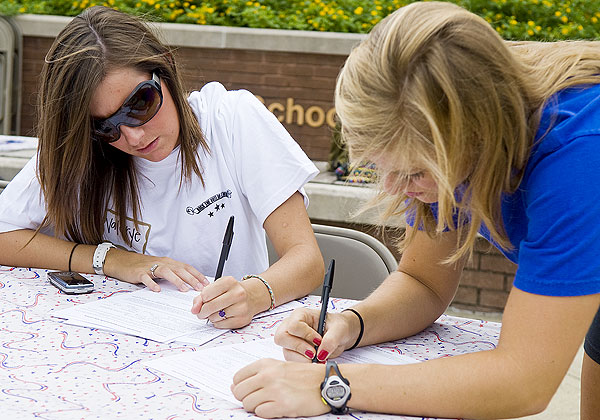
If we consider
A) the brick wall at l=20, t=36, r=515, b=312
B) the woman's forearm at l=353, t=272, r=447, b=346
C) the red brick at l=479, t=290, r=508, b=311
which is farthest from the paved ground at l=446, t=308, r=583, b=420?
the brick wall at l=20, t=36, r=515, b=312

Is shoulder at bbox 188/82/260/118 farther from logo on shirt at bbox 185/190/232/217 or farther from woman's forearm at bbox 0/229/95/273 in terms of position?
woman's forearm at bbox 0/229/95/273

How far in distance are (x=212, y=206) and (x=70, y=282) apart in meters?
0.49

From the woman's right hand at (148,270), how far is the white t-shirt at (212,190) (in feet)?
0.51

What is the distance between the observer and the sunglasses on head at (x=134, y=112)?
2.01 metres

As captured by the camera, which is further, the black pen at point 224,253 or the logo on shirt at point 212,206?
the logo on shirt at point 212,206

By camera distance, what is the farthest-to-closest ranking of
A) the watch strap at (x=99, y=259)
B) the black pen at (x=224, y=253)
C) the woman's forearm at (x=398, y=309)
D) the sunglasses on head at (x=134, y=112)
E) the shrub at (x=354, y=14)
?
1. the shrub at (x=354, y=14)
2. the watch strap at (x=99, y=259)
3. the sunglasses on head at (x=134, y=112)
4. the black pen at (x=224, y=253)
5. the woman's forearm at (x=398, y=309)

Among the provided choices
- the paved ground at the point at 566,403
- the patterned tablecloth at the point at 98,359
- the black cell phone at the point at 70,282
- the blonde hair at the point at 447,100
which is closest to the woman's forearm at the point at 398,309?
the patterned tablecloth at the point at 98,359

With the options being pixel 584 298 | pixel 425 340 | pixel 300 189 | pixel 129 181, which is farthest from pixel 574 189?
pixel 129 181

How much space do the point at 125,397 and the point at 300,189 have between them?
1014mm

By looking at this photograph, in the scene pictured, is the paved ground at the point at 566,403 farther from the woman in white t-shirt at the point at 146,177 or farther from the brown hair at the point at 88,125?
the brown hair at the point at 88,125

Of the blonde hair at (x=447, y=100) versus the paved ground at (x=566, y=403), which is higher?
the blonde hair at (x=447, y=100)

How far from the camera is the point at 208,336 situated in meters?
1.66

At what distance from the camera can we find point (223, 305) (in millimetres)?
1699

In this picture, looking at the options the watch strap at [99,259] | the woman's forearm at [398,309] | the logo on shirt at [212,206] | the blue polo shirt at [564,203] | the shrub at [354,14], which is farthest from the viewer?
the shrub at [354,14]
